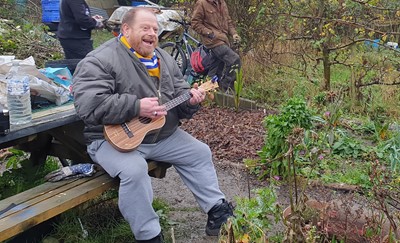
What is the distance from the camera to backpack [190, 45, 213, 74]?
7.47 metres

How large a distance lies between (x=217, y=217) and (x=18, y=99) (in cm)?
153

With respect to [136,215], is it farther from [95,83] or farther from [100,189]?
[95,83]

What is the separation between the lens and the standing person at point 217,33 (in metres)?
7.19

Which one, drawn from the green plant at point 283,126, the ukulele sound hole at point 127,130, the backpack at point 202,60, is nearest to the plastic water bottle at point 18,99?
the ukulele sound hole at point 127,130

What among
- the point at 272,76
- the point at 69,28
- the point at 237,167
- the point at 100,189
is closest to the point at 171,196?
the point at 237,167

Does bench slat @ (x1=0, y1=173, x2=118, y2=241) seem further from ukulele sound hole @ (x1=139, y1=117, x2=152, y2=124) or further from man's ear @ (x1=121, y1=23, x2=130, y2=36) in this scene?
man's ear @ (x1=121, y1=23, x2=130, y2=36)

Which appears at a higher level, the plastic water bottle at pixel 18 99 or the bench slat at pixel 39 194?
the plastic water bottle at pixel 18 99

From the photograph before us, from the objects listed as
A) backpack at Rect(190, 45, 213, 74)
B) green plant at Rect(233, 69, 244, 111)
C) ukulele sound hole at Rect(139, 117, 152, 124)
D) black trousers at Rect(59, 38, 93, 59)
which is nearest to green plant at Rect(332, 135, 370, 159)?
green plant at Rect(233, 69, 244, 111)

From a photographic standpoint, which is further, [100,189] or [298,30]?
[298,30]

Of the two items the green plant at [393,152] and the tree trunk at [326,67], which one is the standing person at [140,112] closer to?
the green plant at [393,152]

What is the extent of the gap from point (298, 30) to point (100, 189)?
5523 millimetres

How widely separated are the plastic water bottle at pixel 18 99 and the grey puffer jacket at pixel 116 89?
29 cm

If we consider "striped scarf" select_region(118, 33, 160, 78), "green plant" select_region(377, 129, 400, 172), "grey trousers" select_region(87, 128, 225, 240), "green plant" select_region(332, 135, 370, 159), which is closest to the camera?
"grey trousers" select_region(87, 128, 225, 240)

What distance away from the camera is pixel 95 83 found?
3215mm
